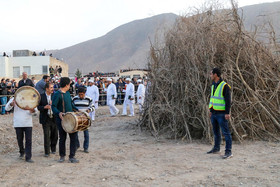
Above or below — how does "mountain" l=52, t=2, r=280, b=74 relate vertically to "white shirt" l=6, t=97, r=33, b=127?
above

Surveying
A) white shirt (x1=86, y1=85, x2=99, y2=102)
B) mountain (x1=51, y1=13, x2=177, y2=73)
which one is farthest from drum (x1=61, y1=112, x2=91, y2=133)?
mountain (x1=51, y1=13, x2=177, y2=73)

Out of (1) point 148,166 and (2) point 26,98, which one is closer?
(1) point 148,166

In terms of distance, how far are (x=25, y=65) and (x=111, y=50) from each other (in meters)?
79.5

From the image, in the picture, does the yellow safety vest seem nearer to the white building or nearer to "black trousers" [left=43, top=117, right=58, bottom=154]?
"black trousers" [left=43, top=117, right=58, bottom=154]

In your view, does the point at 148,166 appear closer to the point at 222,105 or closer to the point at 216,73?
the point at 222,105

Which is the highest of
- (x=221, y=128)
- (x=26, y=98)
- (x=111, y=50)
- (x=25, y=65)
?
(x=111, y=50)

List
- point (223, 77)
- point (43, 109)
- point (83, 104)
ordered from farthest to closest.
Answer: point (223, 77)
point (83, 104)
point (43, 109)

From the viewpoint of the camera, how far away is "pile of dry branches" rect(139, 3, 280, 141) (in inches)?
309

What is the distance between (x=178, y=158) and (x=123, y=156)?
1.24 metres

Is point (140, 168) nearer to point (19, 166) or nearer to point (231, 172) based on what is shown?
point (231, 172)

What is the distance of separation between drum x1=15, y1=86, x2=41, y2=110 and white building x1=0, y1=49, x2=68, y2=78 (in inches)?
1366

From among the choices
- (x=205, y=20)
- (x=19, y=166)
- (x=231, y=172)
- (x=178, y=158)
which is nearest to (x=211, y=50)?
(x=205, y=20)

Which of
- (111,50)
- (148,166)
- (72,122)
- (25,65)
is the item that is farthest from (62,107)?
(111,50)

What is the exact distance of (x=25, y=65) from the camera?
40.7 meters
